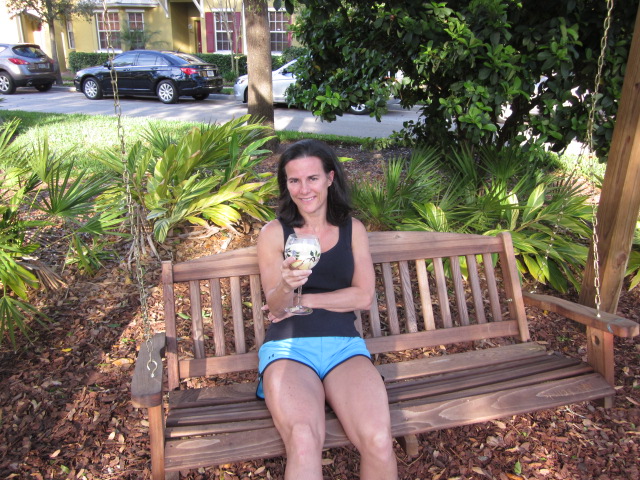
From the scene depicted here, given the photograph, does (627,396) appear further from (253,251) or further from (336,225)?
(253,251)

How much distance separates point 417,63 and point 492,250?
5.99 feet

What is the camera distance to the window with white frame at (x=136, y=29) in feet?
82.5

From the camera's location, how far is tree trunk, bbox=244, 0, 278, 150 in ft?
22.3

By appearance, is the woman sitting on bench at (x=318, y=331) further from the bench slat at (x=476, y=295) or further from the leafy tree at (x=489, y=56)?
the leafy tree at (x=489, y=56)

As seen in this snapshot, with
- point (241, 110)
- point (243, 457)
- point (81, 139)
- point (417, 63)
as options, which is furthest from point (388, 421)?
point (241, 110)

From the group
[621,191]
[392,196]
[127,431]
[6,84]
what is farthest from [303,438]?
[6,84]

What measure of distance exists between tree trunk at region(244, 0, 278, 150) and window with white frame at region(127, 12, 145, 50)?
21051mm

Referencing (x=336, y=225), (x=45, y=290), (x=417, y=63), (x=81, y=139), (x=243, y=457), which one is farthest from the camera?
(x=81, y=139)

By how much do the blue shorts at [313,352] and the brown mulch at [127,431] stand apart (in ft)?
1.98

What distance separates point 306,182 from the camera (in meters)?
2.43

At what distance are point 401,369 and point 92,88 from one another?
1644cm

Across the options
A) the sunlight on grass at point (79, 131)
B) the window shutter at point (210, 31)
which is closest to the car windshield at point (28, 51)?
the sunlight on grass at point (79, 131)

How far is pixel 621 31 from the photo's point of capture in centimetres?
411

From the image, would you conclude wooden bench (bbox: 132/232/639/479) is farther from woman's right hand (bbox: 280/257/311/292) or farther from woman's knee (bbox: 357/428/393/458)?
woman's right hand (bbox: 280/257/311/292)
